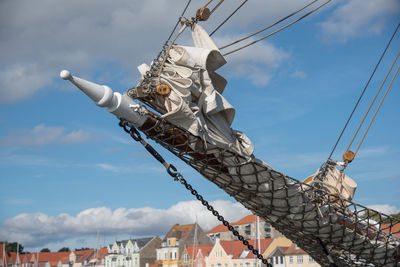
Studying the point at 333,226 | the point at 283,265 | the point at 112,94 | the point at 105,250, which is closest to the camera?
the point at 112,94

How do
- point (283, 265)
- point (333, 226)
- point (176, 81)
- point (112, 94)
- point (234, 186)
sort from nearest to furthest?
point (112, 94) → point (176, 81) → point (234, 186) → point (333, 226) → point (283, 265)

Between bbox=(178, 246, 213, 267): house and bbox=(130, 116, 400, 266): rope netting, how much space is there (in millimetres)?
47240

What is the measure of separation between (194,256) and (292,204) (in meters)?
53.4

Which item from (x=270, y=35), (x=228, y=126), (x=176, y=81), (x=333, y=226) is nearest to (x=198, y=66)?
(x=176, y=81)

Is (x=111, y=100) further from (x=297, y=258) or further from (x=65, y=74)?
(x=297, y=258)

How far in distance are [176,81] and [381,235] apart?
4.07 m

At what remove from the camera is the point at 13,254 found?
111m

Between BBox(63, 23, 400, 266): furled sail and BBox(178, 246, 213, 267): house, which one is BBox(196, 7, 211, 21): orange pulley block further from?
BBox(178, 246, 213, 267): house

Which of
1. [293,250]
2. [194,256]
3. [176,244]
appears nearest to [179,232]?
[176,244]

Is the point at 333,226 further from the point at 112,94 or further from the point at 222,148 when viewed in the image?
the point at 112,94

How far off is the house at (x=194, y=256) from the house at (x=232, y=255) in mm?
1164

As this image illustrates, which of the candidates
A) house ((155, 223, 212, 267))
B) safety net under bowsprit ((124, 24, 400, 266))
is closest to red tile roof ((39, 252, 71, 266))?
house ((155, 223, 212, 267))

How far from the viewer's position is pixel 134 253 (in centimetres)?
7181

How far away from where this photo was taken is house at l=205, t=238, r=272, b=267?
51031 mm
